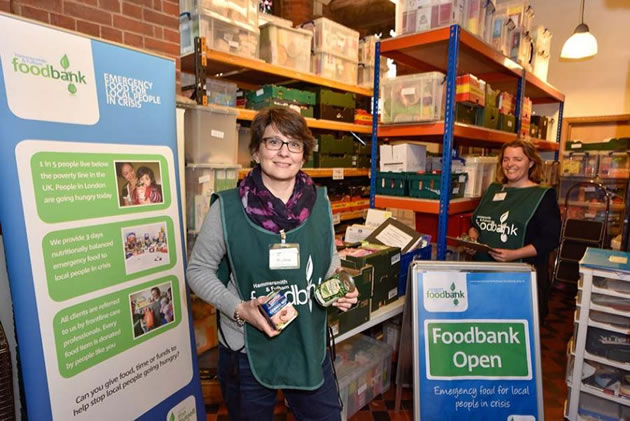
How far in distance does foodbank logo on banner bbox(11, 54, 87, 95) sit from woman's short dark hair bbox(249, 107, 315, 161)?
2.26ft

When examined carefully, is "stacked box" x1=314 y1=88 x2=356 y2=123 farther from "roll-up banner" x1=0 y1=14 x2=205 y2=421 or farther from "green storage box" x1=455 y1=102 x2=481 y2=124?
"roll-up banner" x1=0 y1=14 x2=205 y2=421

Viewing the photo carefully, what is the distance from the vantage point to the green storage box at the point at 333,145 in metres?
4.03

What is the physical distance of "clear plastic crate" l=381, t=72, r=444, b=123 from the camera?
2.71 m

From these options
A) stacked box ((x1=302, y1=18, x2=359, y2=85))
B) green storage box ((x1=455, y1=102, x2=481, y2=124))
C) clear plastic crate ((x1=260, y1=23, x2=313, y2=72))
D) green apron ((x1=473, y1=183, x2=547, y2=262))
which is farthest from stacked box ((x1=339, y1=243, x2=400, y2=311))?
stacked box ((x1=302, y1=18, x2=359, y2=85))

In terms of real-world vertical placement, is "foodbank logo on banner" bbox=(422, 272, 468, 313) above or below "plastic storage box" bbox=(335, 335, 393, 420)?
above

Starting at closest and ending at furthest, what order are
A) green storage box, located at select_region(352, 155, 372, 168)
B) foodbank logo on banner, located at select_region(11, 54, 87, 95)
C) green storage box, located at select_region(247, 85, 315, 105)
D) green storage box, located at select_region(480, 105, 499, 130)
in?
foodbank logo on banner, located at select_region(11, 54, 87, 95) < green storage box, located at select_region(480, 105, 499, 130) < green storage box, located at select_region(247, 85, 315, 105) < green storage box, located at select_region(352, 155, 372, 168)

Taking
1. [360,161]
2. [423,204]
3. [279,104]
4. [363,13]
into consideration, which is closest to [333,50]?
[279,104]

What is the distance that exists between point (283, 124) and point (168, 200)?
0.82 meters

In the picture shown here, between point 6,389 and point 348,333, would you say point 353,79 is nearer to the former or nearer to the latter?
point 348,333

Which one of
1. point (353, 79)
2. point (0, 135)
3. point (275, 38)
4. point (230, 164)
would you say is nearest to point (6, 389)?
point (0, 135)

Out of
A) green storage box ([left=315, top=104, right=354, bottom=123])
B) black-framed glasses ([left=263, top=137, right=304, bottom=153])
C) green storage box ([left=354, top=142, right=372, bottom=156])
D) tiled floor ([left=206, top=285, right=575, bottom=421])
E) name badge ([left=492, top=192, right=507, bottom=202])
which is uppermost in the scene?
green storage box ([left=315, top=104, right=354, bottom=123])

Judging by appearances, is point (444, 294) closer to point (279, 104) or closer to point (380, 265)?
point (380, 265)

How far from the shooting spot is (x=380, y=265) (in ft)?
6.67

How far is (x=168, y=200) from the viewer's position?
1854mm
